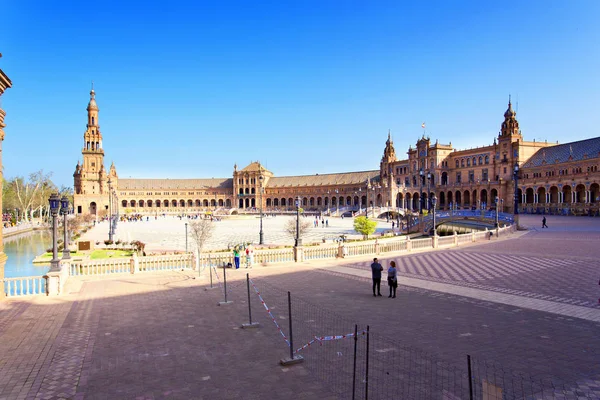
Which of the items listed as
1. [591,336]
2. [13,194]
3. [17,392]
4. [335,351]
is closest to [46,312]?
[17,392]

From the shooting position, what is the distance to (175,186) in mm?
157500

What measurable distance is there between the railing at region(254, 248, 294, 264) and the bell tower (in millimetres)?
111925

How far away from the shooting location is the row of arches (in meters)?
153

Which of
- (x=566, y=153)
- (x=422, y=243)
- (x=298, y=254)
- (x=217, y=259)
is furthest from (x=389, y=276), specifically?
(x=566, y=153)

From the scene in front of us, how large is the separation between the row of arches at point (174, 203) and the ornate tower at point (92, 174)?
28790 millimetres

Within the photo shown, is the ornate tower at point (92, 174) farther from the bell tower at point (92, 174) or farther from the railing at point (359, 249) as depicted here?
the railing at point (359, 249)

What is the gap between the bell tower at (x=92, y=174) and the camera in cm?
12031

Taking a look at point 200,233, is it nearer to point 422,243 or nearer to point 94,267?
point 94,267

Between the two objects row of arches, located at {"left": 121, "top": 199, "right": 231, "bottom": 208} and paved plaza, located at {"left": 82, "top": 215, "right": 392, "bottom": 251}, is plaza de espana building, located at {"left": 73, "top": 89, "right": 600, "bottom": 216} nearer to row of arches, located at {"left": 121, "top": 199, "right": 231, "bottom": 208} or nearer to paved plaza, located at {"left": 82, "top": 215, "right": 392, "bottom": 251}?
row of arches, located at {"left": 121, "top": 199, "right": 231, "bottom": 208}

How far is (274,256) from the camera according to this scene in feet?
74.7

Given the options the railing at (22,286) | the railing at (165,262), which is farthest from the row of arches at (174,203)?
the railing at (22,286)

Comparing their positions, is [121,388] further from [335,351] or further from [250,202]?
[250,202]

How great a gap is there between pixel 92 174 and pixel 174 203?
3841 cm

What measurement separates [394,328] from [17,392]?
320 inches
